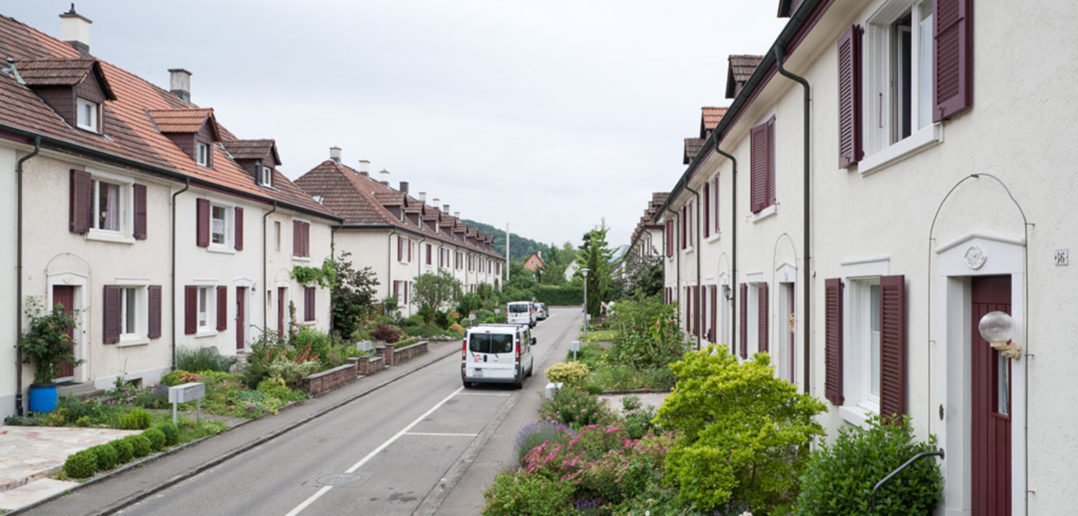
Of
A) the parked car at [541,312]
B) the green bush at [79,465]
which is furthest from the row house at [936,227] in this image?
the parked car at [541,312]

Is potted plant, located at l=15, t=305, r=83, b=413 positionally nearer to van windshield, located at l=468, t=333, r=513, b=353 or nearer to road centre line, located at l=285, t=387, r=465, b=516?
road centre line, located at l=285, t=387, r=465, b=516

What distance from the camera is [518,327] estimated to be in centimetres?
2269

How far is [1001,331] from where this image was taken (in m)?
4.70

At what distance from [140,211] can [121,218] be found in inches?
22.1

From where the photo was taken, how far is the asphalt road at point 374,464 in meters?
10.1

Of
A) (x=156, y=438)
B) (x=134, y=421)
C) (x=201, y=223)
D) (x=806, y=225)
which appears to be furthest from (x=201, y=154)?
(x=806, y=225)

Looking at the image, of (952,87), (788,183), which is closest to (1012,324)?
(952,87)

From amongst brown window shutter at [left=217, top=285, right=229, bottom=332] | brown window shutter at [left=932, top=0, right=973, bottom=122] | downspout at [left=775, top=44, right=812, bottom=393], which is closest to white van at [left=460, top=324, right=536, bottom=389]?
brown window shutter at [left=217, top=285, right=229, bottom=332]

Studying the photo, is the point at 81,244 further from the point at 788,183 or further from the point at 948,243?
the point at 948,243

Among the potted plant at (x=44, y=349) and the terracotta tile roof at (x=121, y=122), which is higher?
the terracotta tile roof at (x=121, y=122)

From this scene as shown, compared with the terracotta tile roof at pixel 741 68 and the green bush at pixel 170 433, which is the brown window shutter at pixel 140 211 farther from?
the terracotta tile roof at pixel 741 68

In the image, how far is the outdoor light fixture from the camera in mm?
4691

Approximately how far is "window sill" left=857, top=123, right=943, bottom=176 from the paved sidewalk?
1053 centimetres

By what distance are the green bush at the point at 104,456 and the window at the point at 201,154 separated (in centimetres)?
1265
